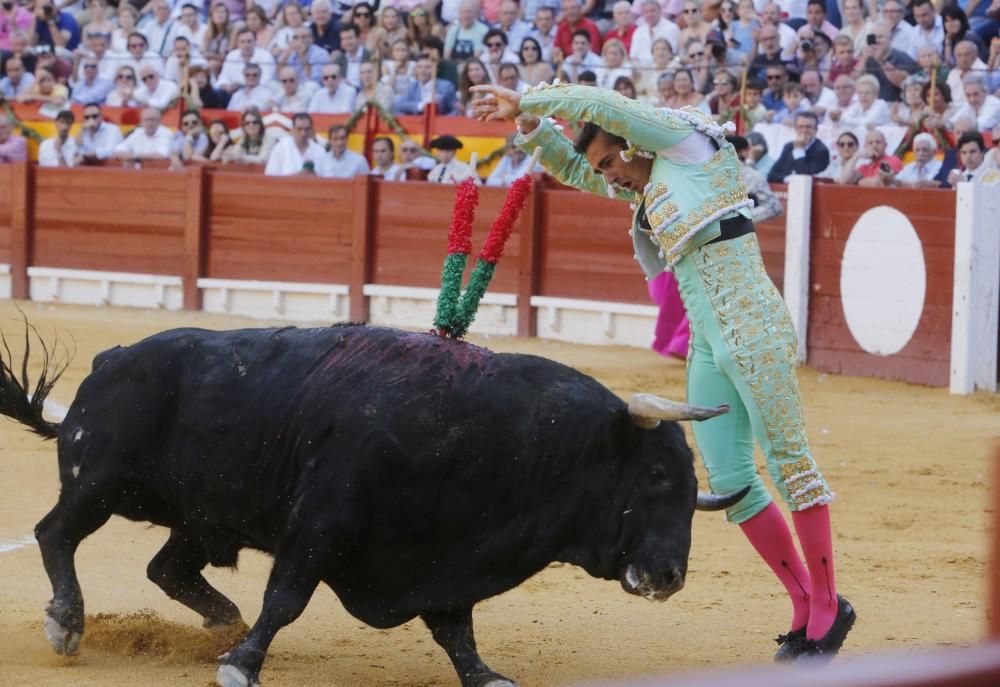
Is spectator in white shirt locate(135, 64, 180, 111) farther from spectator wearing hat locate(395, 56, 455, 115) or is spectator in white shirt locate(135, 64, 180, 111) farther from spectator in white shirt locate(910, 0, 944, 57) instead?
spectator in white shirt locate(910, 0, 944, 57)

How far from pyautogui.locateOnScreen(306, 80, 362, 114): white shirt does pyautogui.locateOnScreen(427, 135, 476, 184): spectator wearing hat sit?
0.96m

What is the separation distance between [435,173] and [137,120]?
299 centimetres

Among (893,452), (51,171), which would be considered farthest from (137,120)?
(893,452)

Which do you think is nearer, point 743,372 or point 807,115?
point 743,372

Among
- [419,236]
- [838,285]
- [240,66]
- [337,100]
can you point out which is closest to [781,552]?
[838,285]

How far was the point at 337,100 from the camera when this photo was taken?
11156 millimetres

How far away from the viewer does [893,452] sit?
21.0 feet

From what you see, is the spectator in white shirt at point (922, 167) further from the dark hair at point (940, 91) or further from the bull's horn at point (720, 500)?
the bull's horn at point (720, 500)

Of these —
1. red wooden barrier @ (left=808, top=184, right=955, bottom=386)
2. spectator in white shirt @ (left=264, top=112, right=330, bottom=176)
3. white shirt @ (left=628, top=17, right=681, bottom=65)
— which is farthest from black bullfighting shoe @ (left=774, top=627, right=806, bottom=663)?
spectator in white shirt @ (left=264, top=112, right=330, bottom=176)

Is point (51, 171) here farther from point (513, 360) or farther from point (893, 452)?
point (513, 360)

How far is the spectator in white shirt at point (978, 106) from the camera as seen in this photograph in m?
8.18

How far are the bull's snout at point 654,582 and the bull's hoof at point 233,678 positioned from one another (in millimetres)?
724

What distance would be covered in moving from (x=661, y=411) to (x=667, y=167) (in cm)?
55

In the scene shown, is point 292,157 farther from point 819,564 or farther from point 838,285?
point 819,564
